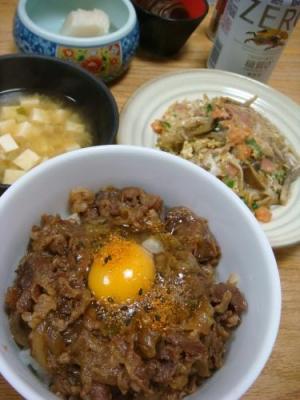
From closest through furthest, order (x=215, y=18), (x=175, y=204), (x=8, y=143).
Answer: (x=175, y=204) → (x=8, y=143) → (x=215, y=18)

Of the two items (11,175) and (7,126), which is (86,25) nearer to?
(7,126)

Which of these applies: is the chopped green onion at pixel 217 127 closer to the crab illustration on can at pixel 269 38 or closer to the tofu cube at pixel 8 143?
the crab illustration on can at pixel 269 38

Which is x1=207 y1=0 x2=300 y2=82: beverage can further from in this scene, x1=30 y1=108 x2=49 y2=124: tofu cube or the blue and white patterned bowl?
x1=30 y1=108 x2=49 y2=124: tofu cube

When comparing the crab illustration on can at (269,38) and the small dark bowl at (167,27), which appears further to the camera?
the small dark bowl at (167,27)

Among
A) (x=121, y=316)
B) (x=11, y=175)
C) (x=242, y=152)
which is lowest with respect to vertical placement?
(x=11, y=175)

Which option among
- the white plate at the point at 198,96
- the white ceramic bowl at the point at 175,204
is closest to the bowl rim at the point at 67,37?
the white plate at the point at 198,96

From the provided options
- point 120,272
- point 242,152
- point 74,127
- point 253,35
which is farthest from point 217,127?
point 120,272

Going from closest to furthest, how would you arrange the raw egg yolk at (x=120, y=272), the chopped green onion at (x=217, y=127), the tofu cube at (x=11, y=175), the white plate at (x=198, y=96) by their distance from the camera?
the raw egg yolk at (x=120, y=272) → the tofu cube at (x=11, y=175) → the white plate at (x=198, y=96) → the chopped green onion at (x=217, y=127)
